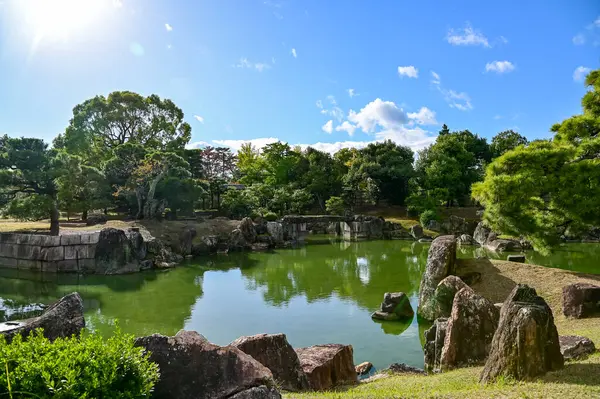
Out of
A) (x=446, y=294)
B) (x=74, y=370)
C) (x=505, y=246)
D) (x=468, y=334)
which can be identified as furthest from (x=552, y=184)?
(x=505, y=246)

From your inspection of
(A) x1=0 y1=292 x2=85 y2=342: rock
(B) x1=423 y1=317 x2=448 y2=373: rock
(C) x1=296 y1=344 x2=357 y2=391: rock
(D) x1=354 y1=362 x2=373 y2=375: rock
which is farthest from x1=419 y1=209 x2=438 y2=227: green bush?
(A) x1=0 y1=292 x2=85 y2=342: rock

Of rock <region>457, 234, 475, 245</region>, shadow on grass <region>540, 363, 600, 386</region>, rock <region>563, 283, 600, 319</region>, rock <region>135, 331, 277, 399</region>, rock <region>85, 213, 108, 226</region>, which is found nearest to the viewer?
rock <region>135, 331, 277, 399</region>

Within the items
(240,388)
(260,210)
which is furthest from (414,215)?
(240,388)

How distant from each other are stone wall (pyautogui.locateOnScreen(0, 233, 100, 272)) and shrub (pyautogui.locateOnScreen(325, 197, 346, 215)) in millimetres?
23628

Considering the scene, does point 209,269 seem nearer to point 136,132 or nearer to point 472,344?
point 472,344

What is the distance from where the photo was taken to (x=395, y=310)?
1223 centimetres

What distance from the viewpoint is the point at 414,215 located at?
133 feet

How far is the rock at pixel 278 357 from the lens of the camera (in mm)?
5953

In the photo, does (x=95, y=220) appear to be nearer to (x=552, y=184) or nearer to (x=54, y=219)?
(x=54, y=219)

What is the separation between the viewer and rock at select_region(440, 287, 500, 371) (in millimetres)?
7211

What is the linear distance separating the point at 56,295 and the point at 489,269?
52.3 ft

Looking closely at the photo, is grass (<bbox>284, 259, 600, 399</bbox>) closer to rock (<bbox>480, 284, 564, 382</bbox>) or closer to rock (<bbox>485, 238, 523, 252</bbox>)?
rock (<bbox>480, 284, 564, 382</bbox>)

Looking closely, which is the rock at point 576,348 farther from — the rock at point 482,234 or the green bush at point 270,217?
the green bush at point 270,217

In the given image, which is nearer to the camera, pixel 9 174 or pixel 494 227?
pixel 494 227
